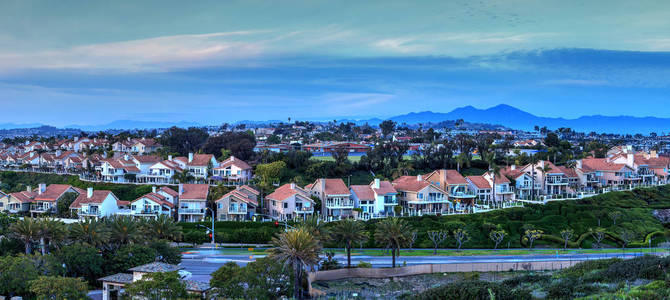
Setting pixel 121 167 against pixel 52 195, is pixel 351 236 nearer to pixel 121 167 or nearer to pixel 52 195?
pixel 52 195

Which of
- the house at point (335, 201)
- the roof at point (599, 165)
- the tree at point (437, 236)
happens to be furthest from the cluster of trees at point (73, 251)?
the roof at point (599, 165)

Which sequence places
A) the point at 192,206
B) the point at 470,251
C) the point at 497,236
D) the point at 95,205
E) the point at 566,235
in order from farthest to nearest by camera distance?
the point at 95,205 < the point at 192,206 < the point at 497,236 < the point at 566,235 < the point at 470,251

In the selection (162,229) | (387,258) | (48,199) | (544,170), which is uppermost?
(544,170)

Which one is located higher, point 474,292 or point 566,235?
point 566,235

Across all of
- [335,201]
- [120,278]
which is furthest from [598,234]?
[120,278]

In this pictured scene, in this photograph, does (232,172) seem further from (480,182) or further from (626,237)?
(626,237)

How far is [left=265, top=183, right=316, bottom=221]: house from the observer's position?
7606 cm

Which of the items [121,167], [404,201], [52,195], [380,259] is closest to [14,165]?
[121,167]

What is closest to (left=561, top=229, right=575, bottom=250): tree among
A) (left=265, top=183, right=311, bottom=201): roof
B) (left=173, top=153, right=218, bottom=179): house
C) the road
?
the road

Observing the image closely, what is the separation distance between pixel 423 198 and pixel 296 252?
40799mm

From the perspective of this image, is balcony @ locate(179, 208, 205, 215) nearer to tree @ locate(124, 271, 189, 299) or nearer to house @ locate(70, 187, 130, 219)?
house @ locate(70, 187, 130, 219)

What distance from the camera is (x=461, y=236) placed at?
68.1 metres

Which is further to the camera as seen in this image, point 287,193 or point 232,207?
point 287,193

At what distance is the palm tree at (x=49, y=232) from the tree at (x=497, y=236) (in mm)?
47346
